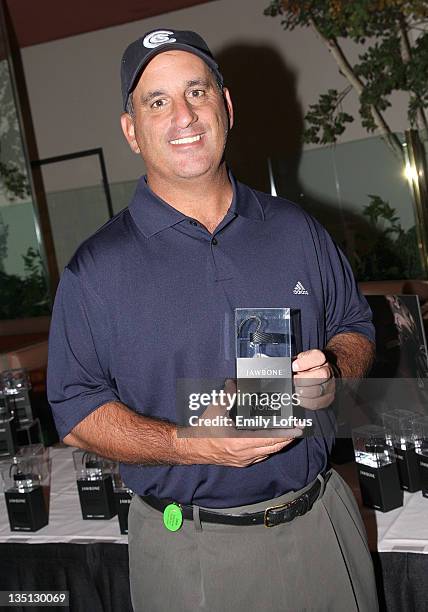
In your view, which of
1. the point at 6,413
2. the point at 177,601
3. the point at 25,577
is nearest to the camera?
the point at 177,601

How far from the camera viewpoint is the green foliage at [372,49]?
259 inches

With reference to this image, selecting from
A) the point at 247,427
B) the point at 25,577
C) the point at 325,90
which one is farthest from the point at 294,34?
the point at 247,427

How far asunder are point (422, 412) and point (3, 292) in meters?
4.56

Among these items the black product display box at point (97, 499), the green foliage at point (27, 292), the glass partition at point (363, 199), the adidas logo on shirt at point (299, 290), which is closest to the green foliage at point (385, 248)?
the glass partition at point (363, 199)

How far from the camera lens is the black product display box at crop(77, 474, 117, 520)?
2047 mm

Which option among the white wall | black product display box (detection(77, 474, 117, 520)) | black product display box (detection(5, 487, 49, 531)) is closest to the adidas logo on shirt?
black product display box (detection(77, 474, 117, 520))

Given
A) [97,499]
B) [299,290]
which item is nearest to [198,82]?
[299,290]

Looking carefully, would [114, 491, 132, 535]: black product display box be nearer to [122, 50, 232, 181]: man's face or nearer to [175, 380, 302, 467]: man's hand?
[175, 380, 302, 467]: man's hand

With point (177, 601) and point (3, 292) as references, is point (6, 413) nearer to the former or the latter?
point (177, 601)

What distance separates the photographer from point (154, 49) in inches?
54.7

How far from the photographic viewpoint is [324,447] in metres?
1.46

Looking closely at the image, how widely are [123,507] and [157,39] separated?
105 cm

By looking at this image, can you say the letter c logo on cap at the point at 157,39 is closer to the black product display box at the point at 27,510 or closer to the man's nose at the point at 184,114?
the man's nose at the point at 184,114

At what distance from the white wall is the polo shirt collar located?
6226 mm
